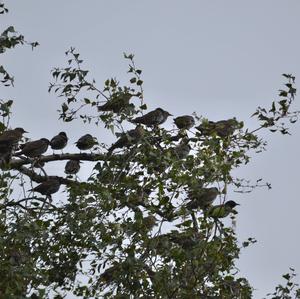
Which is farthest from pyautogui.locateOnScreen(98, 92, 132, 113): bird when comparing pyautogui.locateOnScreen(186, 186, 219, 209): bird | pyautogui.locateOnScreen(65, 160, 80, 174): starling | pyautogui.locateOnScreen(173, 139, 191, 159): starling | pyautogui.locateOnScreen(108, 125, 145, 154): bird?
pyautogui.locateOnScreen(65, 160, 80, 174): starling

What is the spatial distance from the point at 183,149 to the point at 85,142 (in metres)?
1.44

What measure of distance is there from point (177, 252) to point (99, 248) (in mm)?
903

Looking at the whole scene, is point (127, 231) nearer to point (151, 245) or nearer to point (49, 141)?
point (151, 245)

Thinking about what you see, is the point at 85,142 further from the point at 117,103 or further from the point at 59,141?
the point at 59,141

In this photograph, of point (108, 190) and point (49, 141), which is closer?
point (108, 190)

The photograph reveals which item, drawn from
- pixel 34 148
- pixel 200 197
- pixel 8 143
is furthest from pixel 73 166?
pixel 200 197

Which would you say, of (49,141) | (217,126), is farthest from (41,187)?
(217,126)

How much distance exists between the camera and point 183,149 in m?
11.6

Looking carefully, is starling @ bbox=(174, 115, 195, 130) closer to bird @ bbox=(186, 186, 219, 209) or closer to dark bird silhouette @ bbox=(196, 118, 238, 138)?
dark bird silhouette @ bbox=(196, 118, 238, 138)

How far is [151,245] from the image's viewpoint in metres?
9.88

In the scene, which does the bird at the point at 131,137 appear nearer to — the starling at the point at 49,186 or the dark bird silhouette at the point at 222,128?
the dark bird silhouette at the point at 222,128

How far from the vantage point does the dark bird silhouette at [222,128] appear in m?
11.4

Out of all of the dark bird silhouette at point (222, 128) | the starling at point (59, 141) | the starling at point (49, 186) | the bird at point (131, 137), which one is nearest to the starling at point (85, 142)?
the bird at point (131, 137)

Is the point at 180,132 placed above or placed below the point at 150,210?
above
